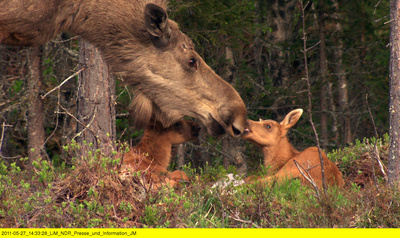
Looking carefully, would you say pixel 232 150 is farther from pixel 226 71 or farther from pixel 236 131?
pixel 236 131

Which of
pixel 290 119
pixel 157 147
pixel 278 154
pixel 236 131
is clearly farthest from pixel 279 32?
pixel 236 131

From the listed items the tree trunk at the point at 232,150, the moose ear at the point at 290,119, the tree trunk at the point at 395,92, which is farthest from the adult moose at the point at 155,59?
the tree trunk at the point at 232,150

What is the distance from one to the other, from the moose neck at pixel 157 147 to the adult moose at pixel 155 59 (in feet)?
3.12

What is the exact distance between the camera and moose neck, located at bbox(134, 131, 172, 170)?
696cm

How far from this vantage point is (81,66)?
6828 millimetres

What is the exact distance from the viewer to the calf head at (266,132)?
6848 mm

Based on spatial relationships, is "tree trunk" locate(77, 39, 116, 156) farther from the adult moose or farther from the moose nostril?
the moose nostril

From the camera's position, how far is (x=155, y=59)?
581 centimetres

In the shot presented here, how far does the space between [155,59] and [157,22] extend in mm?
500

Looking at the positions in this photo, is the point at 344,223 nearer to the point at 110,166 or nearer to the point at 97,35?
the point at 110,166

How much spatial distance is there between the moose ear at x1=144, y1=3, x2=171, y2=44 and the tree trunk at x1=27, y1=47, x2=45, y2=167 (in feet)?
10.3

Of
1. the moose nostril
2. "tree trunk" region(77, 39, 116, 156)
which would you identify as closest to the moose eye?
the moose nostril
